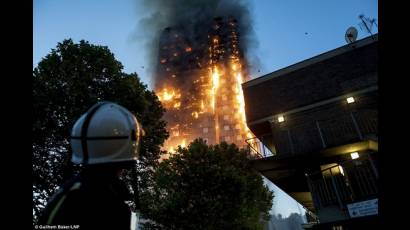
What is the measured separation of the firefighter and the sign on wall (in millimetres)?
13328

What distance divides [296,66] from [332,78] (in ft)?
10.2

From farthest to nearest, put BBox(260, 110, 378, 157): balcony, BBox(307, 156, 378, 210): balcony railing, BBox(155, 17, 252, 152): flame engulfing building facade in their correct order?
BBox(155, 17, 252, 152): flame engulfing building facade
BBox(260, 110, 378, 157): balcony
BBox(307, 156, 378, 210): balcony railing

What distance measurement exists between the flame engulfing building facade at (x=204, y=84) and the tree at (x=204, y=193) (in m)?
52.5

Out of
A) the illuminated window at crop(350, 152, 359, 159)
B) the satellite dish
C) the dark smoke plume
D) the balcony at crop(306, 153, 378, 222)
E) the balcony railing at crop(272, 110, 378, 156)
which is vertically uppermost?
the dark smoke plume

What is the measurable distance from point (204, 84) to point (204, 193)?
72.3 metres

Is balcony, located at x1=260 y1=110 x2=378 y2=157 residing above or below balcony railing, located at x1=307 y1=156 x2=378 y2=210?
above

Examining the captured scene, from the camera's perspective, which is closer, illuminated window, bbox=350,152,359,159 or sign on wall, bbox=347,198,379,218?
sign on wall, bbox=347,198,379,218

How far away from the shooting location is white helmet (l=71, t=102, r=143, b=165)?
8.13ft

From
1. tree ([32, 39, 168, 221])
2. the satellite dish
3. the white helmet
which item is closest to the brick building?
the satellite dish

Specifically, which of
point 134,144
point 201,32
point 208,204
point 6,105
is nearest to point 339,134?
point 208,204

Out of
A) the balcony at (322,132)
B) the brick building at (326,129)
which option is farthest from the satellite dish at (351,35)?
the balcony at (322,132)

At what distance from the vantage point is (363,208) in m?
13.1

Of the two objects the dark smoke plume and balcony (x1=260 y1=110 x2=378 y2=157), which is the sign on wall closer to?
balcony (x1=260 y1=110 x2=378 y2=157)

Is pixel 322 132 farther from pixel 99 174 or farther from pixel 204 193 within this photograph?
pixel 99 174
